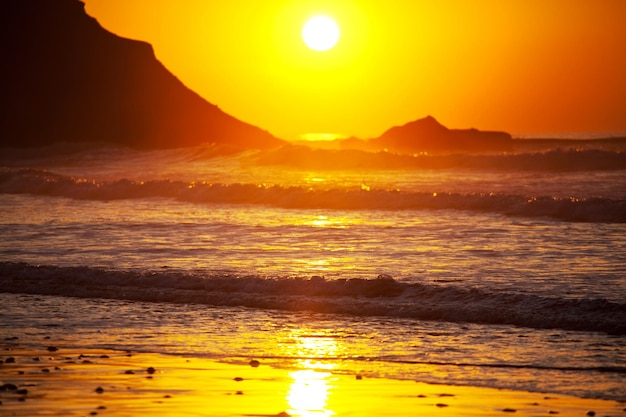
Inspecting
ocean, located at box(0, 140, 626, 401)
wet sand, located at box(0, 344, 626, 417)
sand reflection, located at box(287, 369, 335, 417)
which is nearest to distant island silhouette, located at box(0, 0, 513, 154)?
ocean, located at box(0, 140, 626, 401)

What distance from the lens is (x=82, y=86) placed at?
337ft

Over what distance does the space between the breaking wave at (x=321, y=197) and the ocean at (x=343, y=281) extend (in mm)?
103

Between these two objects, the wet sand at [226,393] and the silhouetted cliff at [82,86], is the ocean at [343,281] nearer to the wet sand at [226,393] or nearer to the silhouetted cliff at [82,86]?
the wet sand at [226,393]

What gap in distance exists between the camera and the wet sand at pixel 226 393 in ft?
30.6

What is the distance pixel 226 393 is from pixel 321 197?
27.9 metres

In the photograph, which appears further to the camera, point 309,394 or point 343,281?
point 343,281

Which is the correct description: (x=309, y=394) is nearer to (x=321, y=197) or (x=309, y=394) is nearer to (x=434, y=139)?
(x=321, y=197)

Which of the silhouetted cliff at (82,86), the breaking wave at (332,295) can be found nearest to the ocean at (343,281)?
the breaking wave at (332,295)

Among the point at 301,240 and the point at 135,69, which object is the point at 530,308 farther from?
the point at 135,69

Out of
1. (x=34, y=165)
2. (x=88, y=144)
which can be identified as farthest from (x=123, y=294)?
A: (x=88, y=144)

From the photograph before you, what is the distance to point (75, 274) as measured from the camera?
1850 centimetres

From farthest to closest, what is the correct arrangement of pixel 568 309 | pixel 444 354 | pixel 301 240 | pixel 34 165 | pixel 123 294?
pixel 34 165 → pixel 301 240 → pixel 123 294 → pixel 568 309 → pixel 444 354

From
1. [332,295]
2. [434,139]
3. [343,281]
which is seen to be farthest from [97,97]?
[332,295]

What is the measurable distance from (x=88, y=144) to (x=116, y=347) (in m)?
83.2
